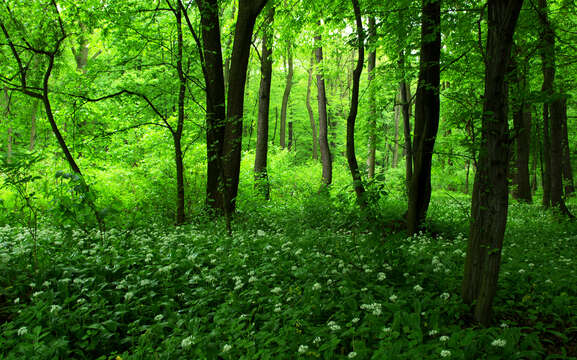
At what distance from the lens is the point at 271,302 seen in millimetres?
3635

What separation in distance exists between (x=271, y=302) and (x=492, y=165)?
2526 millimetres

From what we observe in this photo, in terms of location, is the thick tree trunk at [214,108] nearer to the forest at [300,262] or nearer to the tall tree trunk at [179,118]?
the forest at [300,262]

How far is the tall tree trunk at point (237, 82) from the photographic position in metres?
8.20

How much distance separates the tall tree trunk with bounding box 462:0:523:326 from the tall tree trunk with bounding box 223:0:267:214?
5.90m

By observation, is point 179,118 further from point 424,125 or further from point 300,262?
point 424,125

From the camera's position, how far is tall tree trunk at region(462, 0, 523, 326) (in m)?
2.87

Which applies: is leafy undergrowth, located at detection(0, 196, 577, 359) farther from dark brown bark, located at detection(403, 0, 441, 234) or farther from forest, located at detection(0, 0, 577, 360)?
dark brown bark, located at detection(403, 0, 441, 234)

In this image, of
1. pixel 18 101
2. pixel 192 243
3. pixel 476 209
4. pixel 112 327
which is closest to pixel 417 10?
pixel 476 209

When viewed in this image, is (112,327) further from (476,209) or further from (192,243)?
(476,209)

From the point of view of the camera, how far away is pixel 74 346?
322 cm

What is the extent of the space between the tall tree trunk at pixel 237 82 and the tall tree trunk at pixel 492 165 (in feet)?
19.3

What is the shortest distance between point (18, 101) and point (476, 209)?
1111 centimetres

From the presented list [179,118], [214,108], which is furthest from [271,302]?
[214,108]

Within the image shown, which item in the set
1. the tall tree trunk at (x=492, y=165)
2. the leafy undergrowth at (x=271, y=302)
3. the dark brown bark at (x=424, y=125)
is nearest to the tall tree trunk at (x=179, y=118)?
the leafy undergrowth at (x=271, y=302)
